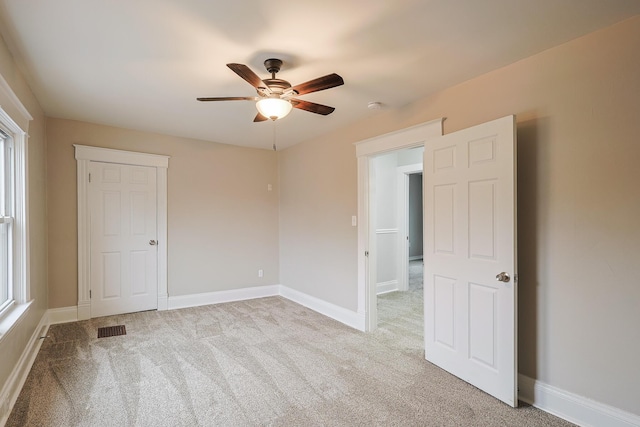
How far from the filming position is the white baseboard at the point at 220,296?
447 centimetres

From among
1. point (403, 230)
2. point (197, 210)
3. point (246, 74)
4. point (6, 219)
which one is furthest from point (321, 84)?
point (403, 230)

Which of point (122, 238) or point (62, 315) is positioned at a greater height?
point (122, 238)

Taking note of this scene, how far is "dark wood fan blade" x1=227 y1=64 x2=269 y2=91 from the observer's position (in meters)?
1.87

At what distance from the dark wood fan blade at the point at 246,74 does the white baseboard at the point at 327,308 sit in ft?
8.87

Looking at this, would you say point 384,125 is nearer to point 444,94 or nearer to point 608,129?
point 444,94

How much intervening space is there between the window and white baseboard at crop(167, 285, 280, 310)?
2.03 m

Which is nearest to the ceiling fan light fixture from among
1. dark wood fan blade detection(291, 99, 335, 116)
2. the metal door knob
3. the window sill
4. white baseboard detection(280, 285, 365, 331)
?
dark wood fan blade detection(291, 99, 335, 116)

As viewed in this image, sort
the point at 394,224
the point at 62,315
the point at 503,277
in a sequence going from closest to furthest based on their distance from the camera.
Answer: the point at 503,277 < the point at 62,315 < the point at 394,224

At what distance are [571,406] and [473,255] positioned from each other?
1093 mm

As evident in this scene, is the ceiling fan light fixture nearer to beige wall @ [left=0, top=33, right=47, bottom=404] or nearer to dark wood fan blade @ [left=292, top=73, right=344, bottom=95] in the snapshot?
dark wood fan blade @ [left=292, top=73, right=344, bottom=95]

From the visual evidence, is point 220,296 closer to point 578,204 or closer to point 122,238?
point 122,238

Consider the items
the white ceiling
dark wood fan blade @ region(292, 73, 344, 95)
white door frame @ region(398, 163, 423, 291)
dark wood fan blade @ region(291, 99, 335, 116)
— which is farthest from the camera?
white door frame @ region(398, 163, 423, 291)

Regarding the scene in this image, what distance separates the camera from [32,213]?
2961 mm

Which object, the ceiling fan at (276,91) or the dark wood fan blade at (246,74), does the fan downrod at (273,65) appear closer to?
the ceiling fan at (276,91)
